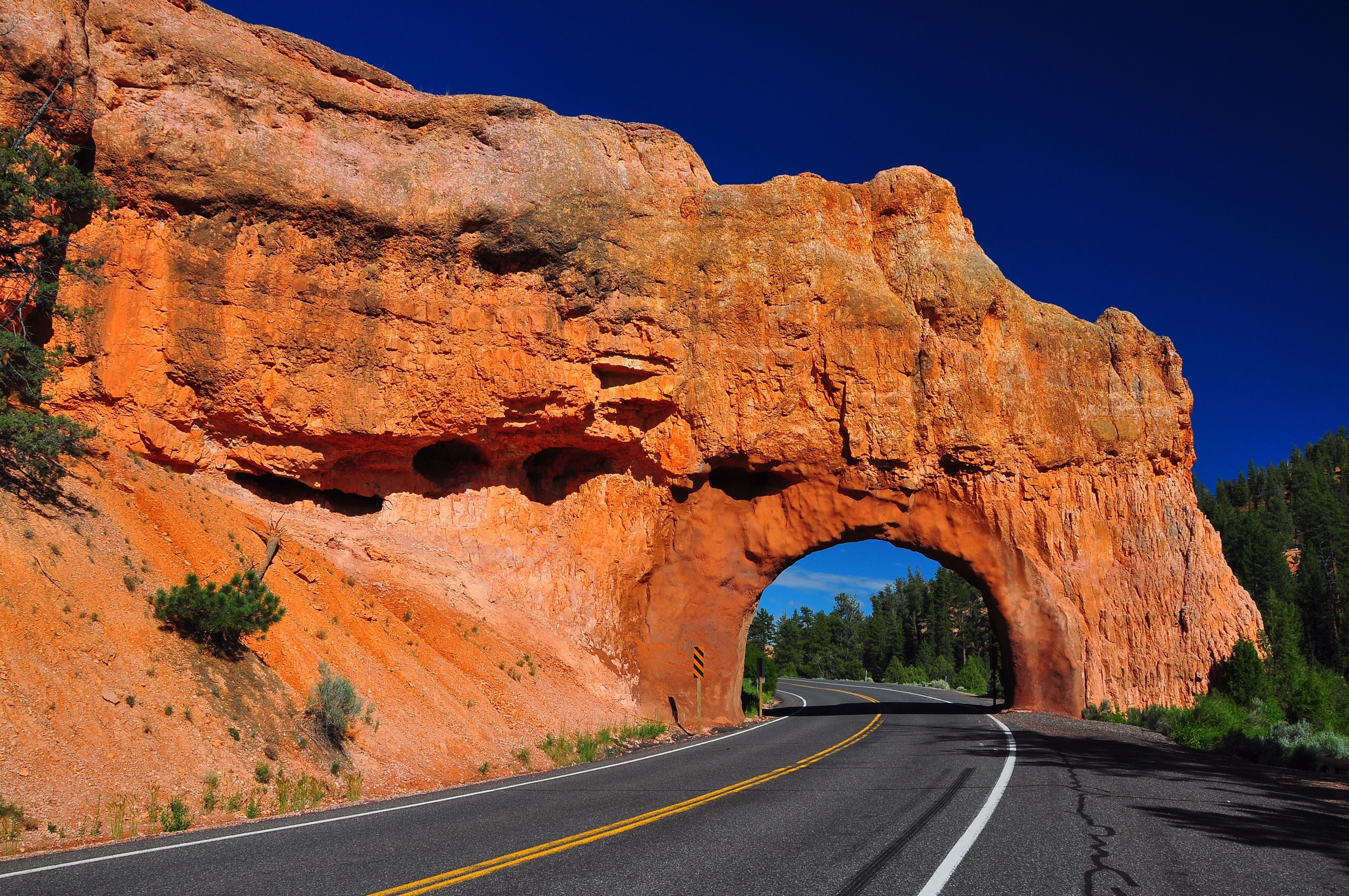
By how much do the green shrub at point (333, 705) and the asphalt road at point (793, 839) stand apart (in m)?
3.07

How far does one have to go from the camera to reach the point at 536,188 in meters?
24.2

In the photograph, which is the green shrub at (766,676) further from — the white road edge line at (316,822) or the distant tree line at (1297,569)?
the white road edge line at (316,822)

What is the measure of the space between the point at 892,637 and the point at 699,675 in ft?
268

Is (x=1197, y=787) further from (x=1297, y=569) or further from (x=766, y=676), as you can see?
(x=1297, y=569)

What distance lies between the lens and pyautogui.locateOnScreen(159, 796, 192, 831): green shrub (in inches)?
369

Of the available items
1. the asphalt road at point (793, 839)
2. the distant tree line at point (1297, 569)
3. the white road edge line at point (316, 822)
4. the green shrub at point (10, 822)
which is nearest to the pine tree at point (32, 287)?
the green shrub at point (10, 822)

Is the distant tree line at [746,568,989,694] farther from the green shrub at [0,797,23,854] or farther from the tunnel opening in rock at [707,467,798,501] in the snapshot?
the green shrub at [0,797,23,854]

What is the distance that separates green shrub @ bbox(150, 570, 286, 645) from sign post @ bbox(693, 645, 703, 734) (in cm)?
1152

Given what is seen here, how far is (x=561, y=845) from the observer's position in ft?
24.0

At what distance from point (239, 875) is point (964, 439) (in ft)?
79.9

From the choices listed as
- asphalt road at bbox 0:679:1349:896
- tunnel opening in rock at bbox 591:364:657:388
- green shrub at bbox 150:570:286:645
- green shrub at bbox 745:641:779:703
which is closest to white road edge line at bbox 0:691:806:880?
asphalt road at bbox 0:679:1349:896

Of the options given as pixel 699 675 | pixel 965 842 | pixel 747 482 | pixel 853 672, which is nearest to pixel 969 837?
pixel 965 842

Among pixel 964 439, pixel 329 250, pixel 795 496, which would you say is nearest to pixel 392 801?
pixel 329 250

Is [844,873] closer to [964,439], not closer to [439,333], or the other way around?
[439,333]
